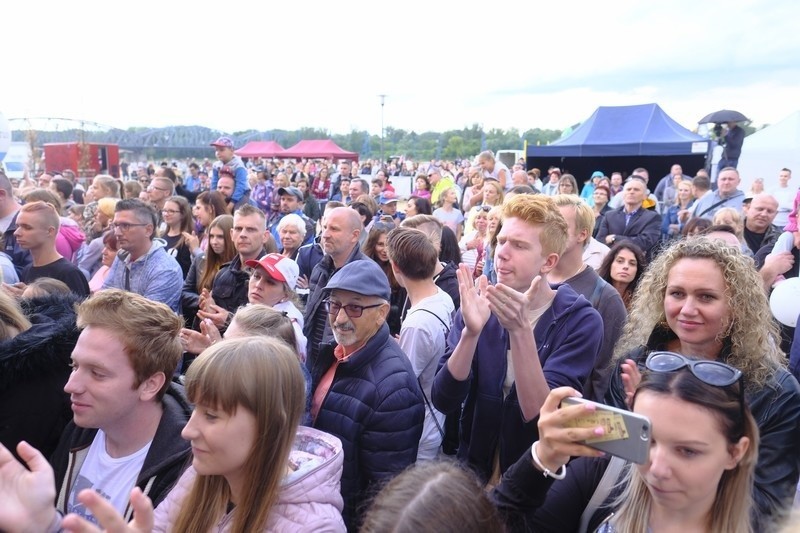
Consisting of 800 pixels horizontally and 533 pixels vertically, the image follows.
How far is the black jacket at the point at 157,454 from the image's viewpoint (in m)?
2.09

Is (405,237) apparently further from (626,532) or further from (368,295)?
(626,532)

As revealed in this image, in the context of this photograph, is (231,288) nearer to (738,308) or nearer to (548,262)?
(548,262)

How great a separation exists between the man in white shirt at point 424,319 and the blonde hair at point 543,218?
856 millimetres

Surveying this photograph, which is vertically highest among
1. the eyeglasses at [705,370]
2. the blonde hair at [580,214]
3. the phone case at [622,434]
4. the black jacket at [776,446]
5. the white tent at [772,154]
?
the white tent at [772,154]

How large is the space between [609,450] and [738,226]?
15.6ft

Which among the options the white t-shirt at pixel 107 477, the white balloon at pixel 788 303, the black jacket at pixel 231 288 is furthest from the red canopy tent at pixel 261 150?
the white t-shirt at pixel 107 477

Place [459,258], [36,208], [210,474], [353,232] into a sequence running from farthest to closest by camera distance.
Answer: [459,258] → [353,232] → [36,208] → [210,474]

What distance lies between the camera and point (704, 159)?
15.4 m

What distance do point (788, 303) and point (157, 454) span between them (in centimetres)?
347

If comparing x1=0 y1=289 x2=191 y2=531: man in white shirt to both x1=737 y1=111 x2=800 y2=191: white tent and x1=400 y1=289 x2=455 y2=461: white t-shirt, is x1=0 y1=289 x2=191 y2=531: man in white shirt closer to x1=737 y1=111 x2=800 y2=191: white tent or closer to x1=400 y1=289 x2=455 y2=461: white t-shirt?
x1=400 y1=289 x2=455 y2=461: white t-shirt

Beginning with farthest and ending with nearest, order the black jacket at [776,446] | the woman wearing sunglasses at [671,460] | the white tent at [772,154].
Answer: the white tent at [772,154] → the black jacket at [776,446] → the woman wearing sunglasses at [671,460]

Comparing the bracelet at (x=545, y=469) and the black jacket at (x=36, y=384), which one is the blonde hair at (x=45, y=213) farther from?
the bracelet at (x=545, y=469)

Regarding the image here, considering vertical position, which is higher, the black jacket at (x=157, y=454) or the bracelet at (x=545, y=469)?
the bracelet at (x=545, y=469)

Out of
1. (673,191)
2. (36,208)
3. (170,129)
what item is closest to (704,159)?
(673,191)
